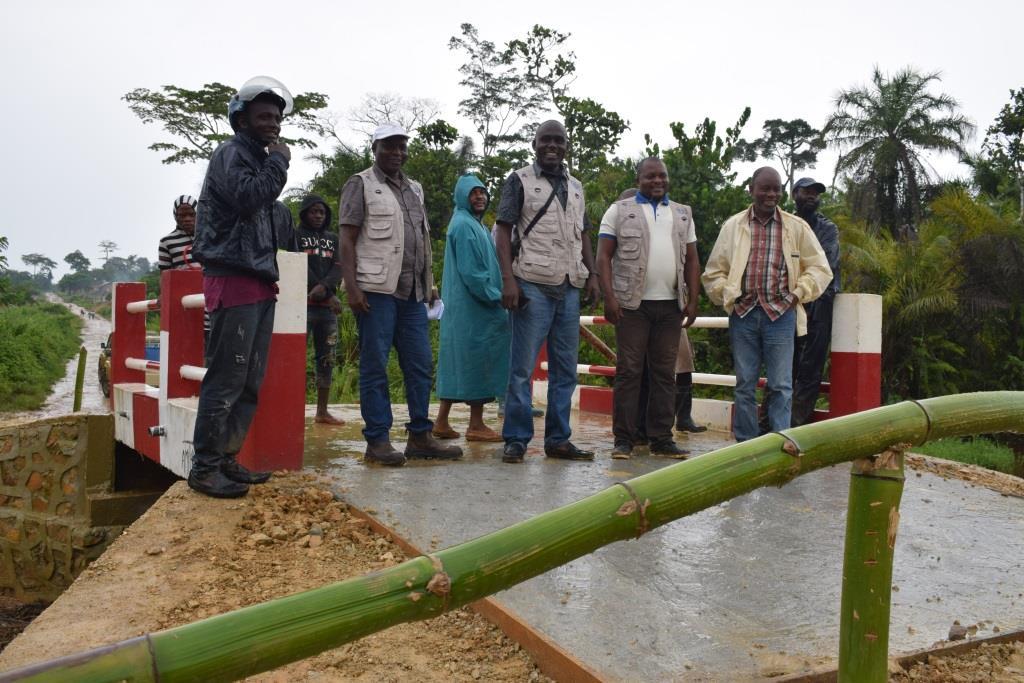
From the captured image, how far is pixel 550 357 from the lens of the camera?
502 centimetres

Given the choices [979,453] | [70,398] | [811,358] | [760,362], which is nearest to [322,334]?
[760,362]

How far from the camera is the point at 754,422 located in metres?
5.19

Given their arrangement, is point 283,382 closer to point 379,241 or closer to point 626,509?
point 379,241

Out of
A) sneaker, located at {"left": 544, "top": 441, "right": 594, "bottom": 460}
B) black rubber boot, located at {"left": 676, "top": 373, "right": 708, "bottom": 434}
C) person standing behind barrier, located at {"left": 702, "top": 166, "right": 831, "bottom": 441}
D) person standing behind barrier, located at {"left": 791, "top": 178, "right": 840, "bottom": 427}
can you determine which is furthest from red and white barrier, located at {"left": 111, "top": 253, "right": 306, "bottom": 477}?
person standing behind barrier, located at {"left": 791, "top": 178, "right": 840, "bottom": 427}

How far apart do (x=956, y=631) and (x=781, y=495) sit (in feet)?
5.11

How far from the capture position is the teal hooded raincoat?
5.37m

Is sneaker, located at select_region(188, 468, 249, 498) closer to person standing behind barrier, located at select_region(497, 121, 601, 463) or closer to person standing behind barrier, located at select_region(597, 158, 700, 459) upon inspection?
person standing behind barrier, located at select_region(497, 121, 601, 463)

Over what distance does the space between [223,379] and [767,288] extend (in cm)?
304

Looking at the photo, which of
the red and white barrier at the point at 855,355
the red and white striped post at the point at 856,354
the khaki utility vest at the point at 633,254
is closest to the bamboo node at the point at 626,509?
the khaki utility vest at the point at 633,254

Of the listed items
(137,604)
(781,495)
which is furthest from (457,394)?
(137,604)

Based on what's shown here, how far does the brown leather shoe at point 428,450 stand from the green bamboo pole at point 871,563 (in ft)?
11.4

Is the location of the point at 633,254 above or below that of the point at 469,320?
above

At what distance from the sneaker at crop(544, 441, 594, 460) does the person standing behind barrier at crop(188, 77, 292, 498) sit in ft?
5.51

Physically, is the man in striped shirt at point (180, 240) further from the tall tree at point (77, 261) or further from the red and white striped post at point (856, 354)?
the tall tree at point (77, 261)
